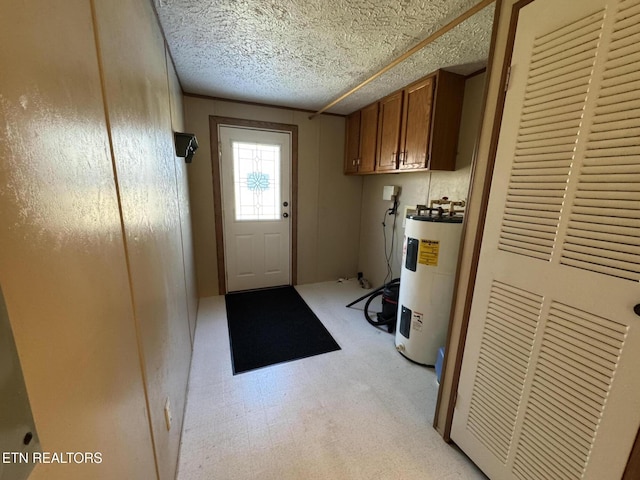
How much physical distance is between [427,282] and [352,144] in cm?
213

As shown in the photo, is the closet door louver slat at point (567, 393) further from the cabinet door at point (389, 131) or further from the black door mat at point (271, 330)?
the cabinet door at point (389, 131)

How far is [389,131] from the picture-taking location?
2.72m

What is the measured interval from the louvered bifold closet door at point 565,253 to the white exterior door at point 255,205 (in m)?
2.61

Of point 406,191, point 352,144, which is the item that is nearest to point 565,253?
point 406,191

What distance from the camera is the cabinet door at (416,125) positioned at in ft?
7.37

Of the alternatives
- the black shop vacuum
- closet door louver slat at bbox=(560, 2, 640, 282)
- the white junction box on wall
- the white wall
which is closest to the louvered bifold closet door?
closet door louver slat at bbox=(560, 2, 640, 282)

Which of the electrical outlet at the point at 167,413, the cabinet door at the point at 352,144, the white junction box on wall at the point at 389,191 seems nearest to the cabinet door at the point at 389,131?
the white junction box on wall at the point at 389,191

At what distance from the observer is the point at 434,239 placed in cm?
197

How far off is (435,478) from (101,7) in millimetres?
2257

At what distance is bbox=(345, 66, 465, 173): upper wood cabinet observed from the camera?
2182 mm

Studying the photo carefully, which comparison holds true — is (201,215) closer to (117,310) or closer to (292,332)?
(292,332)

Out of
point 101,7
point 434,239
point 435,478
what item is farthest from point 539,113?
point 435,478

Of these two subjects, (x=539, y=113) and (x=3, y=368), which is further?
(x=539, y=113)

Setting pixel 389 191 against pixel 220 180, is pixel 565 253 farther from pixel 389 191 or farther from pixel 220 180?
pixel 220 180
